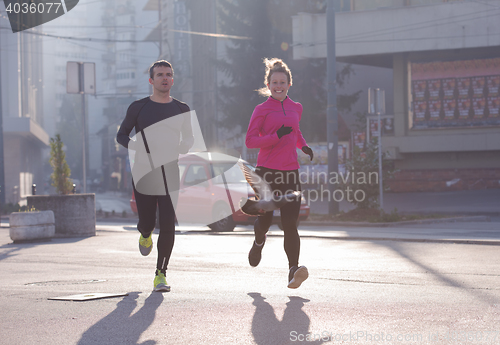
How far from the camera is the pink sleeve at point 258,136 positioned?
222 inches

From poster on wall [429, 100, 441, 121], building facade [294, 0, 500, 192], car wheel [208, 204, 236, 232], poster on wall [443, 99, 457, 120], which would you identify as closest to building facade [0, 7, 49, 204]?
building facade [294, 0, 500, 192]

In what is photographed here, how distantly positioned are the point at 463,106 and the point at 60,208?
20.6m

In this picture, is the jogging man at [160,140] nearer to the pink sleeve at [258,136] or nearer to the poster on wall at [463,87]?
the pink sleeve at [258,136]

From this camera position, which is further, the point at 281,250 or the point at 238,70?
the point at 238,70

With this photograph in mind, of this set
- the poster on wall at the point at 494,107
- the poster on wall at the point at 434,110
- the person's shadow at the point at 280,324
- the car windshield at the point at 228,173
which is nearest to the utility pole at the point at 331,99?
the car windshield at the point at 228,173

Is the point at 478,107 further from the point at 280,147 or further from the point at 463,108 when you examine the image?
the point at 280,147

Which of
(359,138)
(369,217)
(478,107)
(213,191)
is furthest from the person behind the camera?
(359,138)

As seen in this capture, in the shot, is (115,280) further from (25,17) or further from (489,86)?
(25,17)

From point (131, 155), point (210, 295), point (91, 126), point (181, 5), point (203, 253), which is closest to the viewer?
point (210, 295)

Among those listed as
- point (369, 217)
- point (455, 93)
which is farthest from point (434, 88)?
point (369, 217)

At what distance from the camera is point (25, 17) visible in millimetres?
41500

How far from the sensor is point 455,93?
29.0m

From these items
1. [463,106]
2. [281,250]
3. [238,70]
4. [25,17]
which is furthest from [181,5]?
[281,250]

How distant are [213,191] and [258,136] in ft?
30.9
